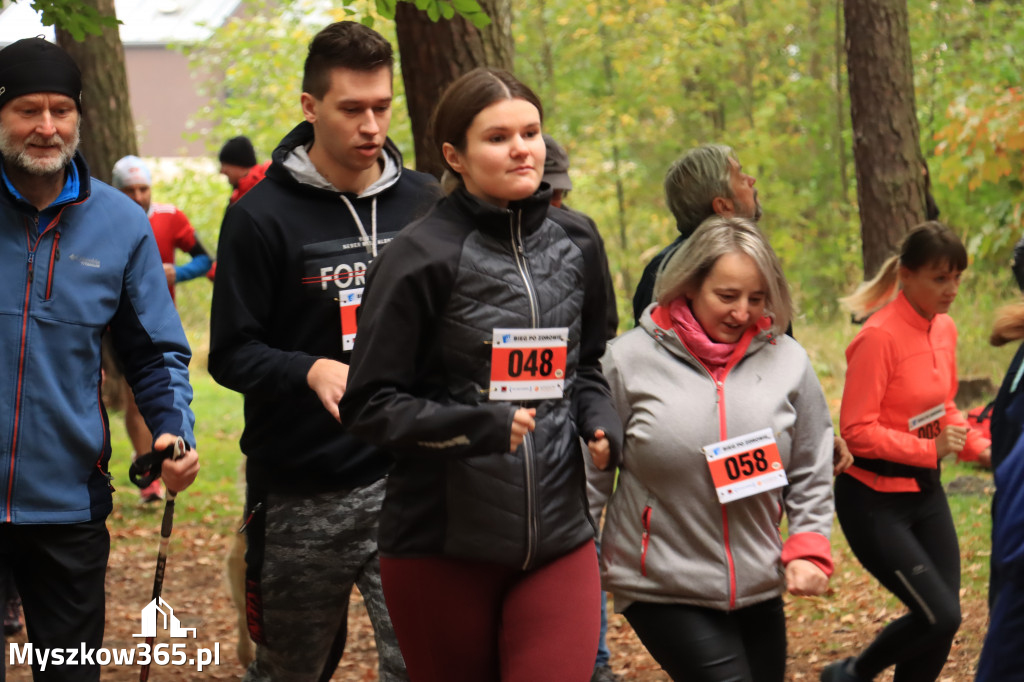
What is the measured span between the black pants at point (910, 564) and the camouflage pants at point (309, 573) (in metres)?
1.85

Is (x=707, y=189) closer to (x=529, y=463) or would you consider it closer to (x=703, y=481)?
(x=703, y=481)

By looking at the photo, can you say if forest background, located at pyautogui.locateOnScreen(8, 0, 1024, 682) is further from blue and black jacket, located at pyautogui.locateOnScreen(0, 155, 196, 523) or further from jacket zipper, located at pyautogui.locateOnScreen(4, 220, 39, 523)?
jacket zipper, located at pyautogui.locateOnScreen(4, 220, 39, 523)

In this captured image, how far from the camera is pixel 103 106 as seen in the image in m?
10.4

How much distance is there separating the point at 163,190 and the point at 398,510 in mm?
21343

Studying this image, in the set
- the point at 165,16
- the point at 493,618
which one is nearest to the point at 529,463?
the point at 493,618

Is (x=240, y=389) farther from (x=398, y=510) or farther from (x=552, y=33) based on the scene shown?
(x=552, y=33)

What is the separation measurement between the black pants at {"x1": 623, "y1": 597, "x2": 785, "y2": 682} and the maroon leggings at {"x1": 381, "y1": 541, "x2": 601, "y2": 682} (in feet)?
1.30

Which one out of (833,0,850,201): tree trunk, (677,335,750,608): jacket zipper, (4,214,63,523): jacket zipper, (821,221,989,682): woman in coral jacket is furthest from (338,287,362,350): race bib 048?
(833,0,850,201): tree trunk

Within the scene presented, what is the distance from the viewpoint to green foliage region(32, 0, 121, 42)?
5707 mm

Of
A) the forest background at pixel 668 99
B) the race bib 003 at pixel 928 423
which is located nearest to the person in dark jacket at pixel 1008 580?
the race bib 003 at pixel 928 423

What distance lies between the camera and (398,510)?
3.03 m

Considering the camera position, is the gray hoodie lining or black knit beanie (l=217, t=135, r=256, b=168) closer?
the gray hoodie lining

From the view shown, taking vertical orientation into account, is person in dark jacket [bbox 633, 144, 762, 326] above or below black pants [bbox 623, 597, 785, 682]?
above

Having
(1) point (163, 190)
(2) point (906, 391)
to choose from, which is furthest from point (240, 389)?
(1) point (163, 190)
